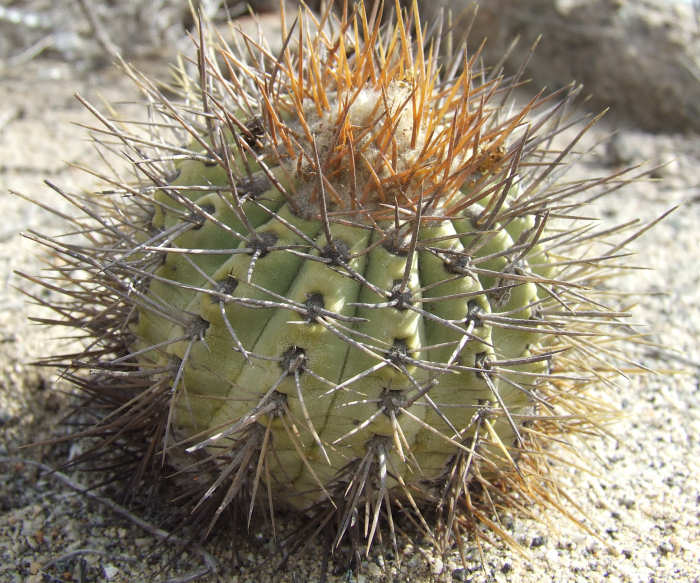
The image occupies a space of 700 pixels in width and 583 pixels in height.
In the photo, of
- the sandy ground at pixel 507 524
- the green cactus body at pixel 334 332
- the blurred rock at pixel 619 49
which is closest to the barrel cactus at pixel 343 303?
the green cactus body at pixel 334 332

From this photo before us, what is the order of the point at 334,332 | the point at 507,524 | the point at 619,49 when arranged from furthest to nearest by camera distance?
the point at 619,49 < the point at 507,524 < the point at 334,332

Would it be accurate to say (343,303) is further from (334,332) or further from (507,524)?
(507,524)

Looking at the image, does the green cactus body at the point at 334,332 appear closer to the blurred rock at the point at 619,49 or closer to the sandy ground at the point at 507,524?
the sandy ground at the point at 507,524

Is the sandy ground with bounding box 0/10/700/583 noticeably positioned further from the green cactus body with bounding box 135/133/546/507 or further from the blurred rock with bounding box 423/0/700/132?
the blurred rock with bounding box 423/0/700/132

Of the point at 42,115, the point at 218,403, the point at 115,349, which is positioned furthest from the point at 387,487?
the point at 42,115

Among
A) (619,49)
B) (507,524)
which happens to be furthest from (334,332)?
(619,49)

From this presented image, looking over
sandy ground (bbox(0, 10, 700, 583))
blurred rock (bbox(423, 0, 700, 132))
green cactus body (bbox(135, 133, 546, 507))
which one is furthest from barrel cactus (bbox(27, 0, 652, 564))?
blurred rock (bbox(423, 0, 700, 132))
